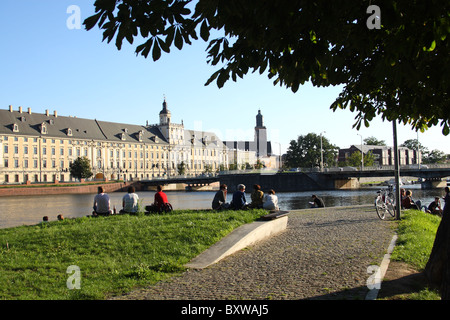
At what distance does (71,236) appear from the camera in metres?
10.2

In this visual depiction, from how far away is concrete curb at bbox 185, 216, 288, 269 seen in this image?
27.7 ft

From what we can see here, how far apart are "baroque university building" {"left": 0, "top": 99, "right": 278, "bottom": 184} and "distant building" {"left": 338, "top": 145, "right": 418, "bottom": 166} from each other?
1412 inches

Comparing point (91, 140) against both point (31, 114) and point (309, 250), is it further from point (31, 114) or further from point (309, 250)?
point (309, 250)

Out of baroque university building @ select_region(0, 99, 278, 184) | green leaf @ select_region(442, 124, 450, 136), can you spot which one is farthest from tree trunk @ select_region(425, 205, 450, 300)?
baroque university building @ select_region(0, 99, 278, 184)

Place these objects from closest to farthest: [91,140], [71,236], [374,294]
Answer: [374,294] → [71,236] → [91,140]

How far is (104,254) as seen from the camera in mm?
8883

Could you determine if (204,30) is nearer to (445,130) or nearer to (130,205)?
(445,130)

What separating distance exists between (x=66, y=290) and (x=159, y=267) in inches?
69.0

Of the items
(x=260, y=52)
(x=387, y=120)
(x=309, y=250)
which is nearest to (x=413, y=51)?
(x=260, y=52)

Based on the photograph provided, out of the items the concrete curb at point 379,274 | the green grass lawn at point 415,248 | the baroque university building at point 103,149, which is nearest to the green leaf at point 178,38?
the concrete curb at point 379,274

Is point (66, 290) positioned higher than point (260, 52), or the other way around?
point (260, 52)

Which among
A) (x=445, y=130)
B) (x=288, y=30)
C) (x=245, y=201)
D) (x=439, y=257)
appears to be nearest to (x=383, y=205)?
(x=245, y=201)

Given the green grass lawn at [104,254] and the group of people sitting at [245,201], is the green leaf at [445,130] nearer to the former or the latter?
the green grass lawn at [104,254]

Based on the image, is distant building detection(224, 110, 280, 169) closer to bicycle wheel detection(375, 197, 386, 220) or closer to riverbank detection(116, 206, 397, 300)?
bicycle wheel detection(375, 197, 386, 220)
